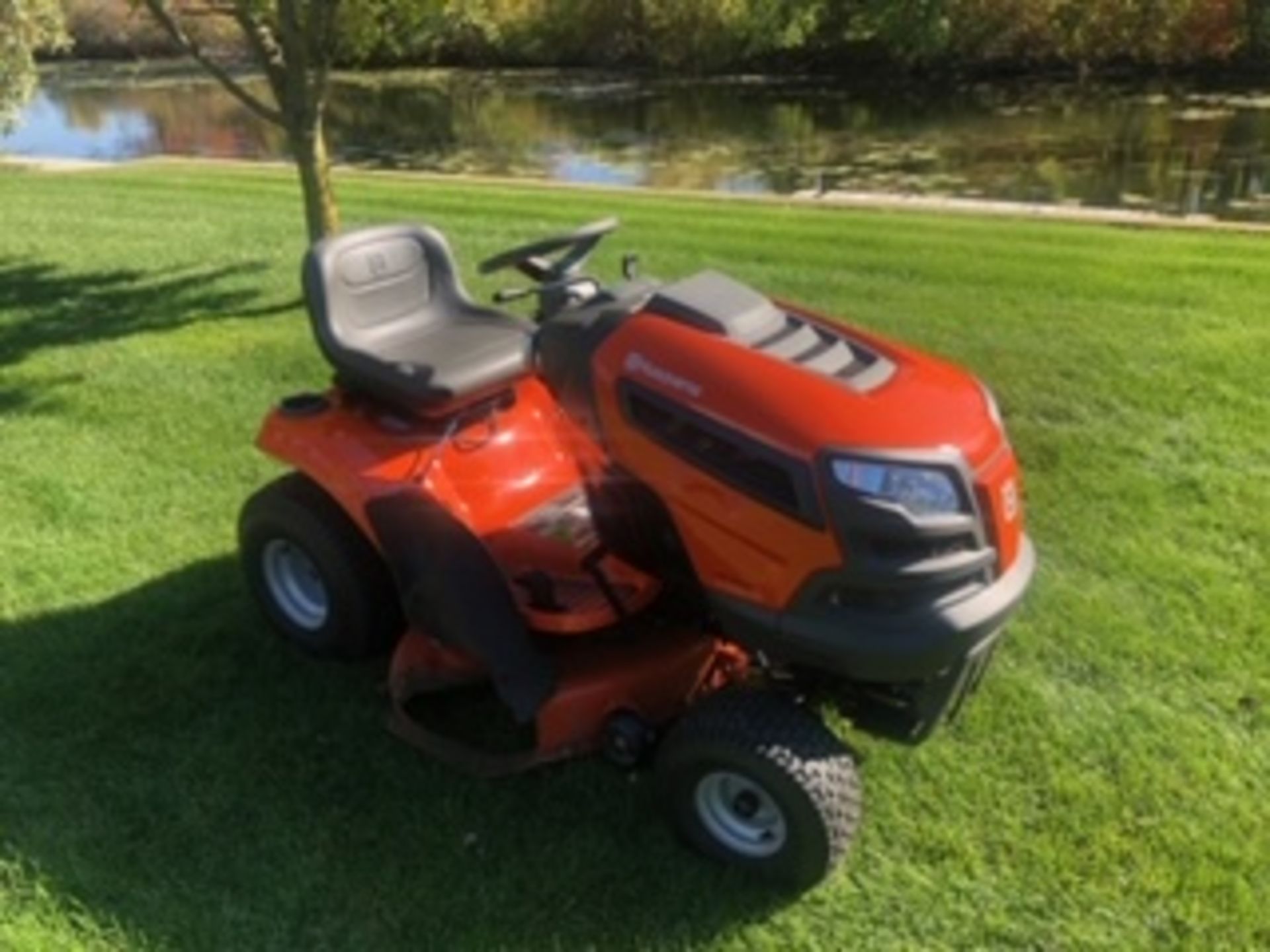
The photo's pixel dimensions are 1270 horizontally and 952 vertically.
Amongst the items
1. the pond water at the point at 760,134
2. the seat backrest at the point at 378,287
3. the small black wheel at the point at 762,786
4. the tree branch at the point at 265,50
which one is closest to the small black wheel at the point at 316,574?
the seat backrest at the point at 378,287

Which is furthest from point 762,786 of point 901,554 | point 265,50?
point 265,50

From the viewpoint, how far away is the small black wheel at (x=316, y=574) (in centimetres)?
301

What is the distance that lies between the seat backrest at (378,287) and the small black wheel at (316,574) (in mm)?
388

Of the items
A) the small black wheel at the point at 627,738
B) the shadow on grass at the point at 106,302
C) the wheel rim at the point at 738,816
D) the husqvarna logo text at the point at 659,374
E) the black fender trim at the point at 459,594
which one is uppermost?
the husqvarna logo text at the point at 659,374

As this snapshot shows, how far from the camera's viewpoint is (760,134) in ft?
56.7

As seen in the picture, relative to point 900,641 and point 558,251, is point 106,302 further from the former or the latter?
point 900,641

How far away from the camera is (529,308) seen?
5.77 metres

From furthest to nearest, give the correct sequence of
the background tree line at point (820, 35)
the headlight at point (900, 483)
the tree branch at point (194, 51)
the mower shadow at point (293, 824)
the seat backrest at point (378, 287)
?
the background tree line at point (820, 35), the tree branch at point (194, 51), the seat backrest at point (378, 287), the mower shadow at point (293, 824), the headlight at point (900, 483)

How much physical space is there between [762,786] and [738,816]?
0.20m

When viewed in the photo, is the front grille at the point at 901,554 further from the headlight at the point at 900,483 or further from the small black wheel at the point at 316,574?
the small black wheel at the point at 316,574

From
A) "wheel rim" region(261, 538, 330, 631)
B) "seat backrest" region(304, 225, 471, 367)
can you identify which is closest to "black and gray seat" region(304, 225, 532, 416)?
"seat backrest" region(304, 225, 471, 367)

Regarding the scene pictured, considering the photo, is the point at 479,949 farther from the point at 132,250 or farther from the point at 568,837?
the point at 132,250

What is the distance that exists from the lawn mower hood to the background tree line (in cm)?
1836

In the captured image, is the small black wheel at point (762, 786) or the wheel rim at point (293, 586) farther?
the wheel rim at point (293, 586)
